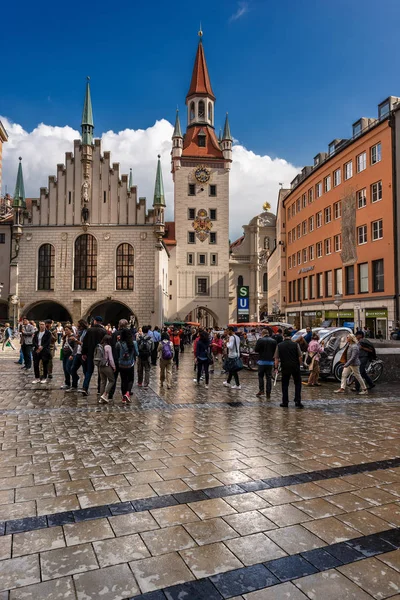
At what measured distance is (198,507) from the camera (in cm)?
421

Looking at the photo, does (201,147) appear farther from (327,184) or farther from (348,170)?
(348,170)

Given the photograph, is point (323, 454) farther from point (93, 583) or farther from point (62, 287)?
point (62, 287)

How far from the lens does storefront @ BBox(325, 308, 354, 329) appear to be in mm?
32188

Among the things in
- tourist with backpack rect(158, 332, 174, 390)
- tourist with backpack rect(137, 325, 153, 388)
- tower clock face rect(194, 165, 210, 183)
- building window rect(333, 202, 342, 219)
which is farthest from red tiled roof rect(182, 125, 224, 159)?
tourist with backpack rect(158, 332, 174, 390)

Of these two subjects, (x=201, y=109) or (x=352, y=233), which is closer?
(x=352, y=233)

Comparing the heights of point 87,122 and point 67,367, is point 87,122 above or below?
above

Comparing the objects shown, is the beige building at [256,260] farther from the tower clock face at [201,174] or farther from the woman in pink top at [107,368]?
the woman in pink top at [107,368]

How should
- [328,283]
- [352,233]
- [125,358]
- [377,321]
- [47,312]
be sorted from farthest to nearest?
[47,312]
[328,283]
[352,233]
[377,321]
[125,358]

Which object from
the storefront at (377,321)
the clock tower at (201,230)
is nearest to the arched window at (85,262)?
the clock tower at (201,230)

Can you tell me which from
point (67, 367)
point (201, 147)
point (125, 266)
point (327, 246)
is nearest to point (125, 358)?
point (67, 367)

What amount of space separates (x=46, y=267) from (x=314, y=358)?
118ft

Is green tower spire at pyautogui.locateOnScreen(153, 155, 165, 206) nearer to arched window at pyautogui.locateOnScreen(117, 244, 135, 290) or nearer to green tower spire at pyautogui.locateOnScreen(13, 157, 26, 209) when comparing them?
arched window at pyautogui.locateOnScreen(117, 244, 135, 290)

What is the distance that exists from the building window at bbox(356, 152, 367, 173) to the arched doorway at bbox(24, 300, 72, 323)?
29.6 metres

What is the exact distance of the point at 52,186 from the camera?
44.2m
